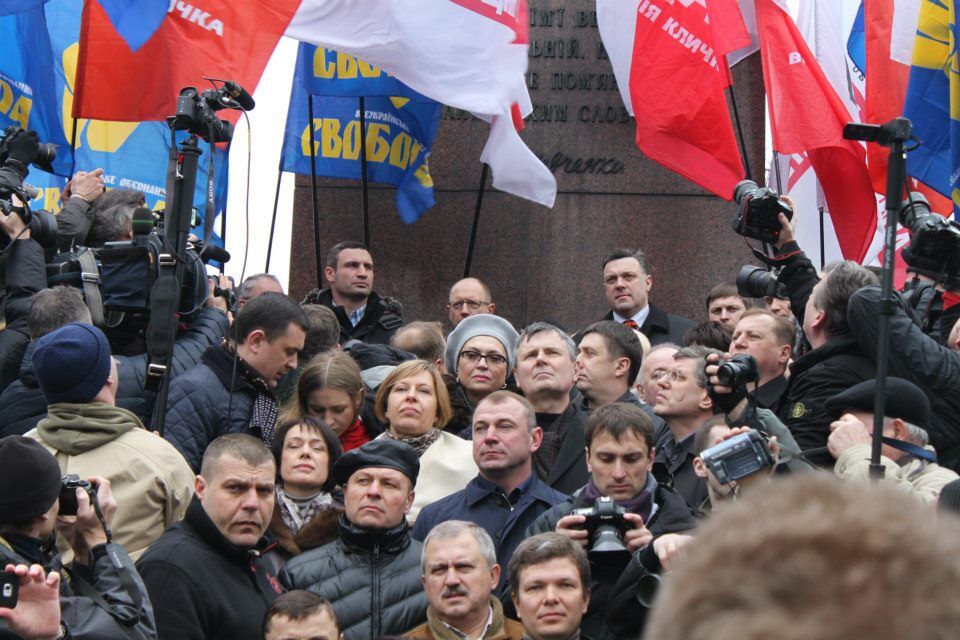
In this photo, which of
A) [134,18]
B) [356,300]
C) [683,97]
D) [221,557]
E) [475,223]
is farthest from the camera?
[475,223]

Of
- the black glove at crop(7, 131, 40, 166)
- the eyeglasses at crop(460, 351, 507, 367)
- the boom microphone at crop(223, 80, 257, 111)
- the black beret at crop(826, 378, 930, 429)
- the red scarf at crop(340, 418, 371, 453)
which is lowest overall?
the red scarf at crop(340, 418, 371, 453)

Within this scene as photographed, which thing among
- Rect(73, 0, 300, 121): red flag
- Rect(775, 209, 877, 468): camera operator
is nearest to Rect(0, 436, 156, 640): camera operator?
Rect(775, 209, 877, 468): camera operator

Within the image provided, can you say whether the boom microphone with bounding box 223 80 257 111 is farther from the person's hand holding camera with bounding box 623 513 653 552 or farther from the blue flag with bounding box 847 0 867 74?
the blue flag with bounding box 847 0 867 74

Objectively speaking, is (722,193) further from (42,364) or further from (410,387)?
(42,364)

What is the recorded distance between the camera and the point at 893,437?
512 cm

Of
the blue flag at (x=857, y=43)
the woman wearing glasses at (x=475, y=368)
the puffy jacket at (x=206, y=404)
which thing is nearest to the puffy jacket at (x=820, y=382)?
the woman wearing glasses at (x=475, y=368)

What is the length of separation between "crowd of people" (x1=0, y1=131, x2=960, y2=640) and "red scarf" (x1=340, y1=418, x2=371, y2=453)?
0.03ft

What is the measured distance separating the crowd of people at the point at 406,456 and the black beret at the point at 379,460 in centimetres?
1

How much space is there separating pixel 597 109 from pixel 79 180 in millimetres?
4378

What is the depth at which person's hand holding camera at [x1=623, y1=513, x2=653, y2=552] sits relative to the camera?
5.21m

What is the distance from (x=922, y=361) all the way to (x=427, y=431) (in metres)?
2.23

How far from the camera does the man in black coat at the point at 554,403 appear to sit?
661cm

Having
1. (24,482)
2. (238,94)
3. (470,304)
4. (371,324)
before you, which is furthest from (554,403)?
(24,482)

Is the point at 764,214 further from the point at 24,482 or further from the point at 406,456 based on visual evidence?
the point at 24,482
